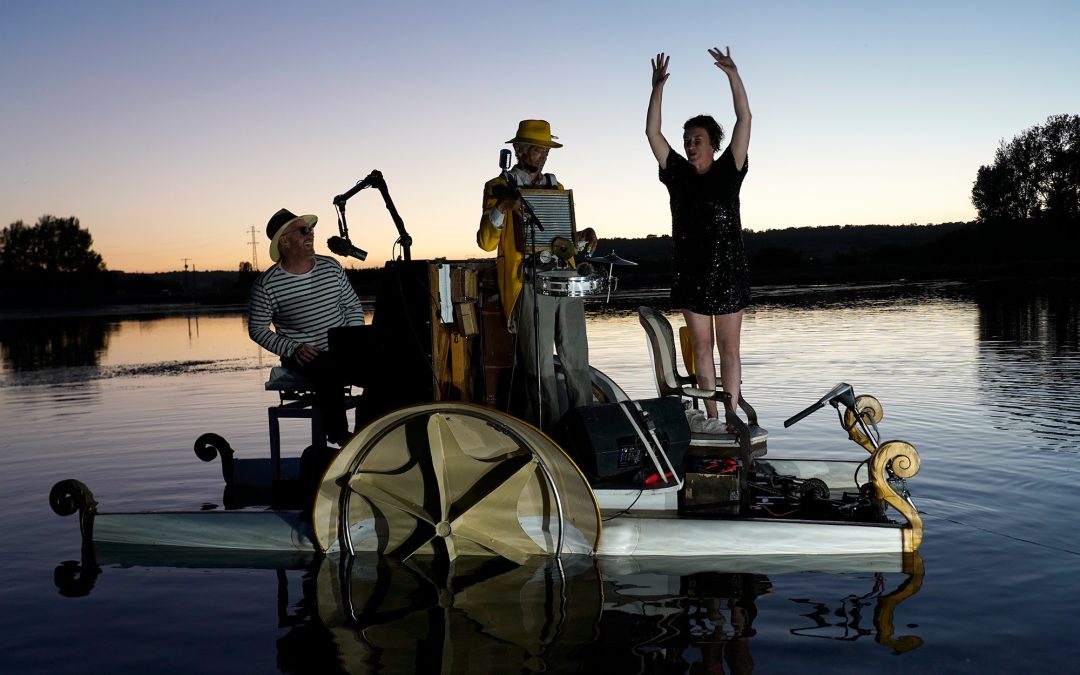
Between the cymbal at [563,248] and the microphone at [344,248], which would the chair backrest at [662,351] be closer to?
the cymbal at [563,248]

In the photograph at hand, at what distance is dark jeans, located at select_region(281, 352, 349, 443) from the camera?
6.79 meters

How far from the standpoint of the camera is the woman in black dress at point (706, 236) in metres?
6.94

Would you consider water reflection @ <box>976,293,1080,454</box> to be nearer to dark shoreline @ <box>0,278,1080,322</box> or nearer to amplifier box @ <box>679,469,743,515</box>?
amplifier box @ <box>679,469,743,515</box>

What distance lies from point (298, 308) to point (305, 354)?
479 mm

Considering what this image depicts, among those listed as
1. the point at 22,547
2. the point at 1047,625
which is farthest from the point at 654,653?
the point at 22,547

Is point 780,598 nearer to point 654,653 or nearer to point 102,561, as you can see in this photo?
point 654,653

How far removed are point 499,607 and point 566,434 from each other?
Result: 1343 millimetres

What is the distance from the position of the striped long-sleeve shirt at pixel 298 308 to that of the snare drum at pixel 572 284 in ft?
5.90

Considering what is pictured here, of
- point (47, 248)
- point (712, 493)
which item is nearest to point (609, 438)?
point (712, 493)

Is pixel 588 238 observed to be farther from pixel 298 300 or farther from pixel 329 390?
pixel 298 300

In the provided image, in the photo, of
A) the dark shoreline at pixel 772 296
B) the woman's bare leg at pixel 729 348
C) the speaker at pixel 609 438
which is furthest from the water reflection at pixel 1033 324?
the speaker at pixel 609 438

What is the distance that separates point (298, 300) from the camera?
714cm

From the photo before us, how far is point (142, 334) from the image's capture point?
123 feet

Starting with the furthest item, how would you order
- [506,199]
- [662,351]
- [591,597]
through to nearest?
[662,351] → [506,199] → [591,597]
